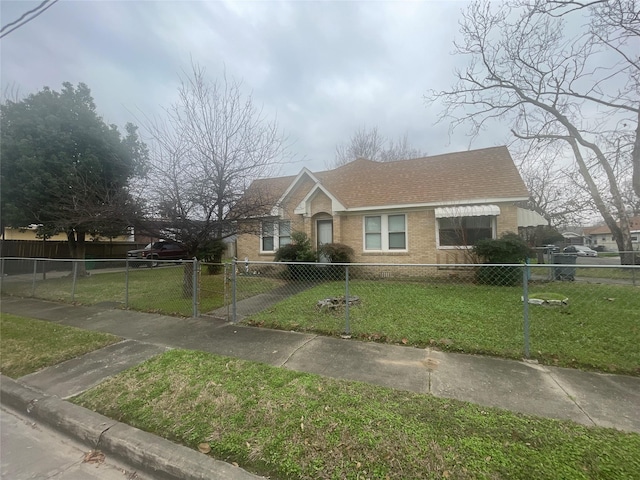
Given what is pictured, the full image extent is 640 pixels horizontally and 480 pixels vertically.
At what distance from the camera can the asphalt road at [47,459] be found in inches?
92.4

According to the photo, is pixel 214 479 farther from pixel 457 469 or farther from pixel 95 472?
pixel 457 469

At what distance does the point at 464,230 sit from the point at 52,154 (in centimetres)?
1727

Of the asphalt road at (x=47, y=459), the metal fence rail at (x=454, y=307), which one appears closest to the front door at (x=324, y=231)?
the metal fence rail at (x=454, y=307)

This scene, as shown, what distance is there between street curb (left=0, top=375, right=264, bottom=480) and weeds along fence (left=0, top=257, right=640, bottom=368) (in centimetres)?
309

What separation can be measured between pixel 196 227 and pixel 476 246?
876cm

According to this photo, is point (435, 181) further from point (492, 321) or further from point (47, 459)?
point (47, 459)

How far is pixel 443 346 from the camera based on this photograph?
4465mm

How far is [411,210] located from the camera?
38.1 ft

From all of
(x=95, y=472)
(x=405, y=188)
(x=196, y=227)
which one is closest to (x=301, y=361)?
(x=95, y=472)

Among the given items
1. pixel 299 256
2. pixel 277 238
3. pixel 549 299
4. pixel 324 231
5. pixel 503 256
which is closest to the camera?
pixel 549 299

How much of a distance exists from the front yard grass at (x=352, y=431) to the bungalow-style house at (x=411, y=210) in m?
6.27

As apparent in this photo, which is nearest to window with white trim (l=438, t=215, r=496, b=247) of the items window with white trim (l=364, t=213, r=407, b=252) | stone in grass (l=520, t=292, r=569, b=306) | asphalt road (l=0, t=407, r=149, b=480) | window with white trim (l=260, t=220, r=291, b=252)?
window with white trim (l=364, t=213, r=407, b=252)

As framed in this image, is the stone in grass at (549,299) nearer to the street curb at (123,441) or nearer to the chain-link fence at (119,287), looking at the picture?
the street curb at (123,441)

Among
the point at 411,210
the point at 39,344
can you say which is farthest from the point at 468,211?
the point at 39,344
